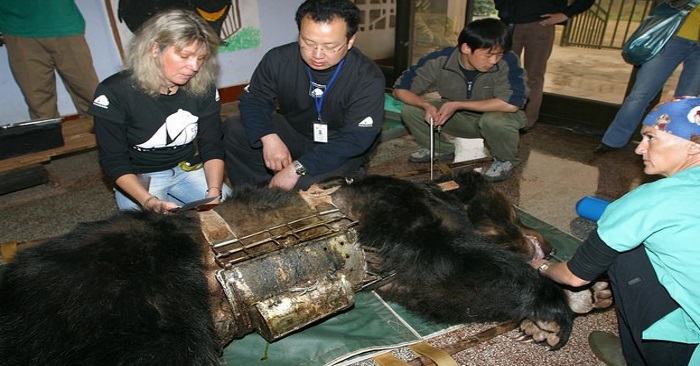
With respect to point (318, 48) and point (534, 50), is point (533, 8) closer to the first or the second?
point (534, 50)

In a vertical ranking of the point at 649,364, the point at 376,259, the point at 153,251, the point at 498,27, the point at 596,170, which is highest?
the point at 498,27

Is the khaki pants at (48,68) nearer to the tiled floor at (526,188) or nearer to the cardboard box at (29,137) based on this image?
the tiled floor at (526,188)

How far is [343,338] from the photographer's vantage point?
1948 mm

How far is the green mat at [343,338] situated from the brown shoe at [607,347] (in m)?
0.64

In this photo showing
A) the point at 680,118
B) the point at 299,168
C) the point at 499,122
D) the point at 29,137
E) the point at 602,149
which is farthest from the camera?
the point at 602,149

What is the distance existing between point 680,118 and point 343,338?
1.51 meters

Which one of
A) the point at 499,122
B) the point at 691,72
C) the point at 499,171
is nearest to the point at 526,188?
the point at 499,171

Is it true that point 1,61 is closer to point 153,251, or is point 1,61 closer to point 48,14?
point 48,14

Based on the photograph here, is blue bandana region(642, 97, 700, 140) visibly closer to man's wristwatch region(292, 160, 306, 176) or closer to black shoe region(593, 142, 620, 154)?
man's wristwatch region(292, 160, 306, 176)

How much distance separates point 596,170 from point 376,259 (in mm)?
2747

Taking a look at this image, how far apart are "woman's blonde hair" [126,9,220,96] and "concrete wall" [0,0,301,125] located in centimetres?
273

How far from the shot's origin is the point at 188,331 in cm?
134

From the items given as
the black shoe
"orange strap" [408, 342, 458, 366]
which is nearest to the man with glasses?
"orange strap" [408, 342, 458, 366]

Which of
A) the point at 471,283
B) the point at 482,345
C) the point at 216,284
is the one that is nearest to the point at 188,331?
the point at 216,284
